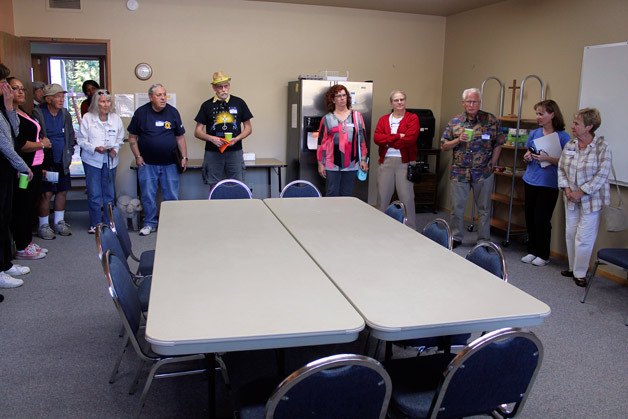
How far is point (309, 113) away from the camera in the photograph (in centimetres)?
637

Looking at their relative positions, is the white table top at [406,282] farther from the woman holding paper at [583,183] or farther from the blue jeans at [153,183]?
the blue jeans at [153,183]

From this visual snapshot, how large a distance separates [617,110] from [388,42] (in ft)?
11.1

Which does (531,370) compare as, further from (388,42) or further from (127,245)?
(388,42)

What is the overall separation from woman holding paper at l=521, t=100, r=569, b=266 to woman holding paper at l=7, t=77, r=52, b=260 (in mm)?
4466

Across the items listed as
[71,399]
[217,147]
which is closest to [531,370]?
[71,399]

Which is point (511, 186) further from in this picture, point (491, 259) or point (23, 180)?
point (23, 180)

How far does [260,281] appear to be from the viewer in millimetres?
2178

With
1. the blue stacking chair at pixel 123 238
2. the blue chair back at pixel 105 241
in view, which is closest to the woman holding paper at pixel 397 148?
the blue stacking chair at pixel 123 238

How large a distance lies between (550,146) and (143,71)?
4631 millimetres

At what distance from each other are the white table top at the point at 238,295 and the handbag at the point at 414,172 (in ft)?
8.79

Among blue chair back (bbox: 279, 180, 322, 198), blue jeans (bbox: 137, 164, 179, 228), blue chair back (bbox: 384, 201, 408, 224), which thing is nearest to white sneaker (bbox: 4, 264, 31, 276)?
blue jeans (bbox: 137, 164, 179, 228)

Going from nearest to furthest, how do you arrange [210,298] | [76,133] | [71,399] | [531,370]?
[531,370] < [210,298] < [71,399] < [76,133]

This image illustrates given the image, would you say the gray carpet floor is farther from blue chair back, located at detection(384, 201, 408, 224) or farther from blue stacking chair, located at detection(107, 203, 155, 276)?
blue chair back, located at detection(384, 201, 408, 224)

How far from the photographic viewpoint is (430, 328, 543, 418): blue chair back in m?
1.67
